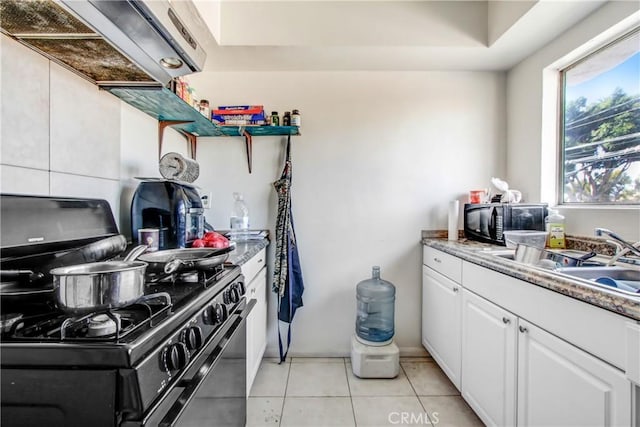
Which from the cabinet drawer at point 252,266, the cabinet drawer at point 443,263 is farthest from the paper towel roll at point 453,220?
the cabinet drawer at point 252,266

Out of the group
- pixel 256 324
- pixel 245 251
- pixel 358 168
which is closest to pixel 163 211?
pixel 245 251

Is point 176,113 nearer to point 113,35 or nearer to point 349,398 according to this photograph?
point 113,35

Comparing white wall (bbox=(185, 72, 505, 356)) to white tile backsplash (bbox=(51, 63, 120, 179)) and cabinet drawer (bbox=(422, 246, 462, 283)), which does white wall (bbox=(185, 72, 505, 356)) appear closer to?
cabinet drawer (bbox=(422, 246, 462, 283))

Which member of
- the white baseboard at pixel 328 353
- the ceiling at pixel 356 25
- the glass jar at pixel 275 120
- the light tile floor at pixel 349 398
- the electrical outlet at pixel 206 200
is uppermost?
the ceiling at pixel 356 25

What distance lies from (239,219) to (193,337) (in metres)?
1.50

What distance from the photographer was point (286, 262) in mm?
2123

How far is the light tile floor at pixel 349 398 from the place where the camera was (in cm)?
162

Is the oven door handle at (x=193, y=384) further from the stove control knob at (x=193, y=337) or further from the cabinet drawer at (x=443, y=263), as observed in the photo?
the cabinet drawer at (x=443, y=263)

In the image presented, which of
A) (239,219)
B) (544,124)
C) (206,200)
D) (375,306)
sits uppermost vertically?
(544,124)

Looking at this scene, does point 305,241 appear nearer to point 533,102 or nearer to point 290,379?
point 290,379

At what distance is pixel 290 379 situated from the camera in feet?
6.57

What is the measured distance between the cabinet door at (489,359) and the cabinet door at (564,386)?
55mm

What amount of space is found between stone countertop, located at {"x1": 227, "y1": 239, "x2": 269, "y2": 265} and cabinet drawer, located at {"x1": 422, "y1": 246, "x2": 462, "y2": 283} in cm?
119

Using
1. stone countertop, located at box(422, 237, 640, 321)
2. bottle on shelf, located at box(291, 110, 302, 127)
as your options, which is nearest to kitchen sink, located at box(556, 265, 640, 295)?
stone countertop, located at box(422, 237, 640, 321)
